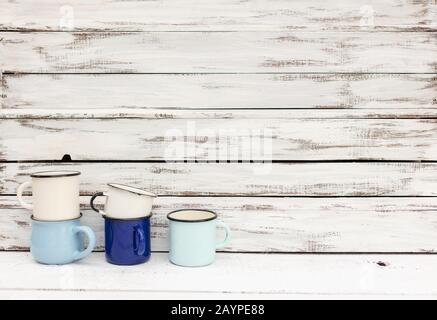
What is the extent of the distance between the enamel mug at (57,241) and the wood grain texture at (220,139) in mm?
186

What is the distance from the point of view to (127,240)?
993 mm

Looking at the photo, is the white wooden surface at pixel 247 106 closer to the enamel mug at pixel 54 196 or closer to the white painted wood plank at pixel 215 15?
the white painted wood plank at pixel 215 15

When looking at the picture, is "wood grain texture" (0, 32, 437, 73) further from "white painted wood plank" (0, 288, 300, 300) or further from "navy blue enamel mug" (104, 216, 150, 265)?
"white painted wood plank" (0, 288, 300, 300)

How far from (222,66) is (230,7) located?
0.45 feet

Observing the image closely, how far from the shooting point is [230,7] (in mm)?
1100

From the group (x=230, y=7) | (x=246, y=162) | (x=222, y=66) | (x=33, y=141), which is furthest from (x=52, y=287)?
(x=230, y=7)

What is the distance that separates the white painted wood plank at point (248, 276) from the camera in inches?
35.1

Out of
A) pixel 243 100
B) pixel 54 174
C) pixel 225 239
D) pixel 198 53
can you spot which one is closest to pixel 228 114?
pixel 243 100

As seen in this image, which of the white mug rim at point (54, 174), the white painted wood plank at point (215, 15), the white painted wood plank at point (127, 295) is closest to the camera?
the white painted wood plank at point (127, 295)

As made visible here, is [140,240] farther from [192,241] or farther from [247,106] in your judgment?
[247,106]

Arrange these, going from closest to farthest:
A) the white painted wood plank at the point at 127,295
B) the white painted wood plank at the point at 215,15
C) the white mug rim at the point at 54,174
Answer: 1. the white painted wood plank at the point at 127,295
2. the white mug rim at the point at 54,174
3. the white painted wood plank at the point at 215,15

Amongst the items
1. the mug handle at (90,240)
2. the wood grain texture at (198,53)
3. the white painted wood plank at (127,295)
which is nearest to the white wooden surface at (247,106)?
the wood grain texture at (198,53)

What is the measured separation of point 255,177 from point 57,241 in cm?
46

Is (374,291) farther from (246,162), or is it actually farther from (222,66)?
(222,66)
